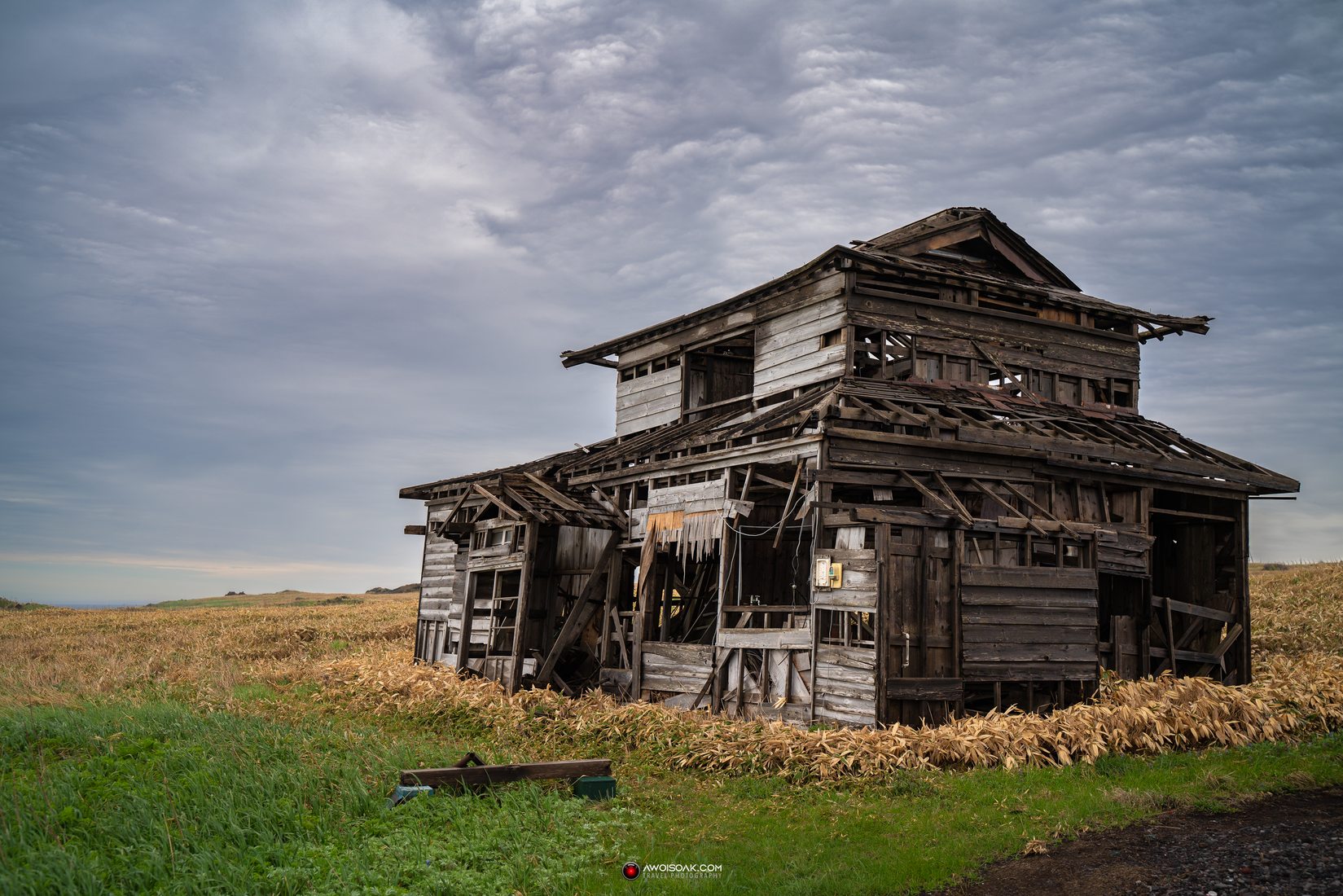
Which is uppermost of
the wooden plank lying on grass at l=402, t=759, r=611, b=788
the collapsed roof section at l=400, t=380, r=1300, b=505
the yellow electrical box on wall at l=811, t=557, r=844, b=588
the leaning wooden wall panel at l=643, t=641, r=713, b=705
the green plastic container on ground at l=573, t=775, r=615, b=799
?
the collapsed roof section at l=400, t=380, r=1300, b=505

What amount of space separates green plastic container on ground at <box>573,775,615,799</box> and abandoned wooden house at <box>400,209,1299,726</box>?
458cm

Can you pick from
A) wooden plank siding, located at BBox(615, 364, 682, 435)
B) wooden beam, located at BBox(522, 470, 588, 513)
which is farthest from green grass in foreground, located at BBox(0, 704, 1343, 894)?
wooden plank siding, located at BBox(615, 364, 682, 435)

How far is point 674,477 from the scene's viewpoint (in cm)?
2178

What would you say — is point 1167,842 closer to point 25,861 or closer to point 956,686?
point 956,686

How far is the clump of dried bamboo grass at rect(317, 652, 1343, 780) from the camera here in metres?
14.2

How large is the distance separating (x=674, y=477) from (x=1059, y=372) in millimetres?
9485

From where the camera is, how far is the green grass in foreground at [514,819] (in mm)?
9836

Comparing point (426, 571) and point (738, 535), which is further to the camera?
point (426, 571)

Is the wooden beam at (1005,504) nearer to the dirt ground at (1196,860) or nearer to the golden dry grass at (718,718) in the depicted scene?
the golden dry grass at (718,718)

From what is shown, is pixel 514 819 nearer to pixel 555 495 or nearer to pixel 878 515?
pixel 878 515

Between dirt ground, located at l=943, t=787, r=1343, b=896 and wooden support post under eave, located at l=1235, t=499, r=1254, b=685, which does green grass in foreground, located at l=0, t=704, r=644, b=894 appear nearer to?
dirt ground, located at l=943, t=787, r=1343, b=896

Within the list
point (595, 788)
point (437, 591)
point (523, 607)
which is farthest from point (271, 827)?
point (437, 591)

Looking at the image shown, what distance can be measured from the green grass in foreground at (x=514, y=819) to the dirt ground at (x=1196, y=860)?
0.41m

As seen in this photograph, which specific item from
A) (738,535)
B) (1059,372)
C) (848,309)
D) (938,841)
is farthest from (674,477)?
(938,841)
